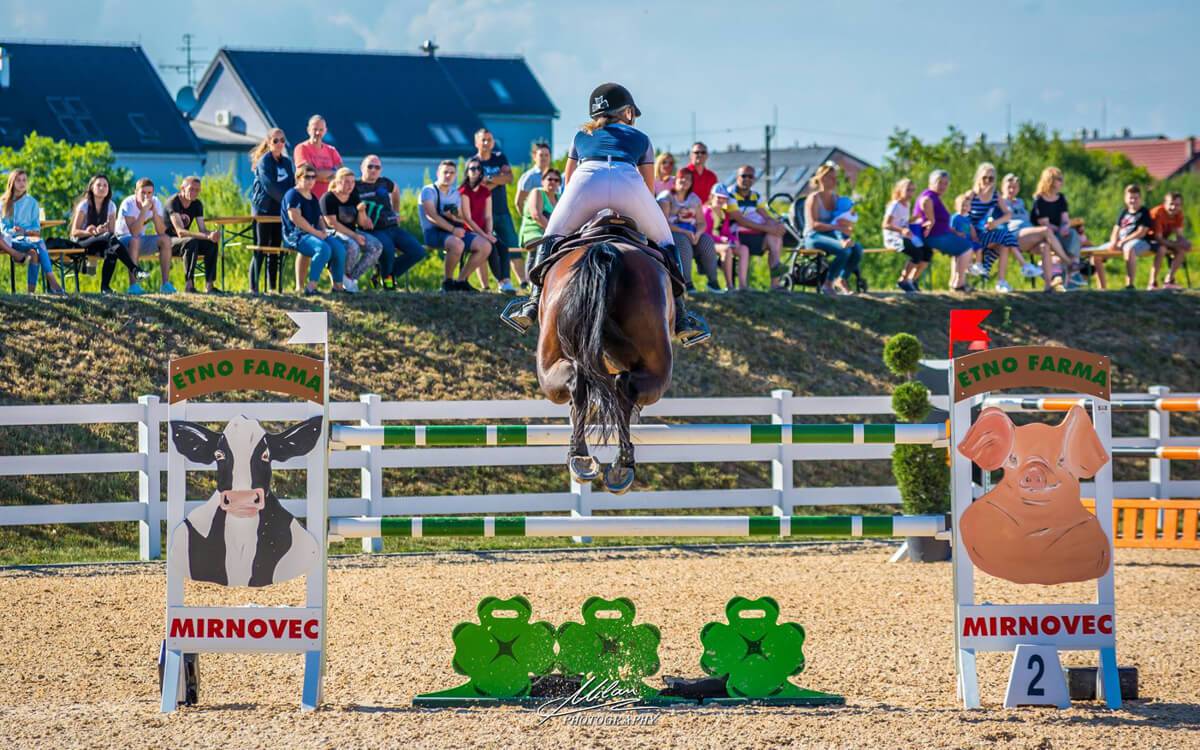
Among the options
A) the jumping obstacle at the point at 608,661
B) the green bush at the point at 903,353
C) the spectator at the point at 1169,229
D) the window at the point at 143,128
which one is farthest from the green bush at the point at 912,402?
the window at the point at 143,128

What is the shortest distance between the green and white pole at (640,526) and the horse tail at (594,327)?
1.68 ft

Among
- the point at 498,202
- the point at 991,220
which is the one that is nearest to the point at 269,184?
the point at 498,202

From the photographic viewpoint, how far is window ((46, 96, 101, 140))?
44531 millimetres

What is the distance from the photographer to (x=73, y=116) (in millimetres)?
45000

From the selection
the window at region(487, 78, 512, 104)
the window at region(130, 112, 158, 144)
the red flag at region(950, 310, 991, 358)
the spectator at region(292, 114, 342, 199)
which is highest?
the window at region(487, 78, 512, 104)

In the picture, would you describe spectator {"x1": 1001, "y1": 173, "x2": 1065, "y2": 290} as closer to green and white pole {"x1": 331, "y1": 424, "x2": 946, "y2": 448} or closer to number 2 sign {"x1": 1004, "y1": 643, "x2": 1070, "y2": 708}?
green and white pole {"x1": 331, "y1": 424, "x2": 946, "y2": 448}

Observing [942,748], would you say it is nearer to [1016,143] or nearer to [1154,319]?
[1154,319]

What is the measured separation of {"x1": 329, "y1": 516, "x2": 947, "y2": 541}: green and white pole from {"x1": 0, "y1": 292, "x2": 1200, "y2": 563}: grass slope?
6.18m

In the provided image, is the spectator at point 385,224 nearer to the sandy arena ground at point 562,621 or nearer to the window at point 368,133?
the sandy arena ground at point 562,621

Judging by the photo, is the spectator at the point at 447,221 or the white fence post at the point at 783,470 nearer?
the white fence post at the point at 783,470

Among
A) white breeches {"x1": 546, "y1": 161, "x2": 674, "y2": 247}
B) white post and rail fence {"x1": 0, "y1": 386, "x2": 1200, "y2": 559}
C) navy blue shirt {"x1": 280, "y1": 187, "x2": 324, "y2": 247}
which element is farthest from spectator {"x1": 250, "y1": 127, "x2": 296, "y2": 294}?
white breeches {"x1": 546, "y1": 161, "x2": 674, "y2": 247}

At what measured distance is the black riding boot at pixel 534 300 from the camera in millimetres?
7540

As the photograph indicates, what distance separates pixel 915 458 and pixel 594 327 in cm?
583

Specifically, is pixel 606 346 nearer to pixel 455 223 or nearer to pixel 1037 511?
pixel 1037 511
